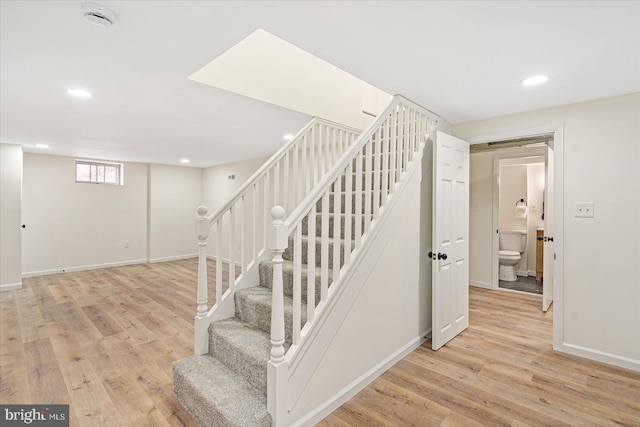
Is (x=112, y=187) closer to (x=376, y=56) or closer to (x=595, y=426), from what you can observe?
(x=376, y=56)

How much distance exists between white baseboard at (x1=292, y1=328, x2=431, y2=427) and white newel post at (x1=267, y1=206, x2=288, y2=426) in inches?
7.8

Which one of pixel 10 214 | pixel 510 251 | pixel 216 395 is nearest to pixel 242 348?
pixel 216 395

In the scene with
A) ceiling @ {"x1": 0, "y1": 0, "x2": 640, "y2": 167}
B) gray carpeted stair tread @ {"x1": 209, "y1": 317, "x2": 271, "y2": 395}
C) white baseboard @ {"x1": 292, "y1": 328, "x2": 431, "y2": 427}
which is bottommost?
white baseboard @ {"x1": 292, "y1": 328, "x2": 431, "y2": 427}

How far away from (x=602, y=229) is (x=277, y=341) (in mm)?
2761

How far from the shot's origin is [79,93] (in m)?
2.47

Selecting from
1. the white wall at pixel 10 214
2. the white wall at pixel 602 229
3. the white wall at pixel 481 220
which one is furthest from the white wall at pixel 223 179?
the white wall at pixel 602 229

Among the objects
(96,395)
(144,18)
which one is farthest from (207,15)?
(96,395)

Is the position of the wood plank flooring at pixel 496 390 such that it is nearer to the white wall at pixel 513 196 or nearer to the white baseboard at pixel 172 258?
the white wall at pixel 513 196

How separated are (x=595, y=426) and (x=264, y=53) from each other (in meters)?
3.49

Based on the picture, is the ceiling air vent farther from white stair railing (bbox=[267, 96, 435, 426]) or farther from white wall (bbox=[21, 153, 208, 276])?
white wall (bbox=[21, 153, 208, 276])

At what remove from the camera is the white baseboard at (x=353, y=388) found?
1804 mm

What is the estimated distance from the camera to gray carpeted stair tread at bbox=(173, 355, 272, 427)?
1.61 metres

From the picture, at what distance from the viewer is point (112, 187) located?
630cm

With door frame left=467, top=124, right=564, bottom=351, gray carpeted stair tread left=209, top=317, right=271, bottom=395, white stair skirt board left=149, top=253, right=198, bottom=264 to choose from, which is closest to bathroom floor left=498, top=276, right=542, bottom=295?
door frame left=467, top=124, right=564, bottom=351
